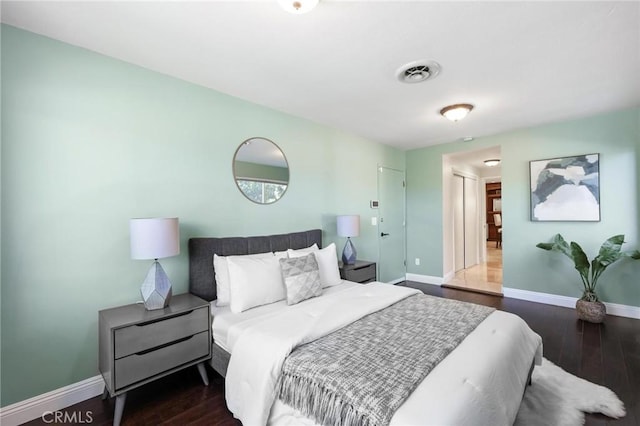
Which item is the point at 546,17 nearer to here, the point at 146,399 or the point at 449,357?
the point at 449,357

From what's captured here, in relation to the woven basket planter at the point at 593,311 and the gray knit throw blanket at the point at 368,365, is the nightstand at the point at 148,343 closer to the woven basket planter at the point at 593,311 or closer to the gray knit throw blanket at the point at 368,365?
the gray knit throw blanket at the point at 368,365

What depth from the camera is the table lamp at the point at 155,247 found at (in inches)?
74.2

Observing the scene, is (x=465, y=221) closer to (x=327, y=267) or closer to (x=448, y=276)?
(x=448, y=276)

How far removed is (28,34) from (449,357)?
3218mm

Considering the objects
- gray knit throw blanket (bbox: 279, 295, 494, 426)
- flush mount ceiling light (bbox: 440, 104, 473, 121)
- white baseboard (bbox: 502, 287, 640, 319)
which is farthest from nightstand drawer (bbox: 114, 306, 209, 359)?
white baseboard (bbox: 502, 287, 640, 319)

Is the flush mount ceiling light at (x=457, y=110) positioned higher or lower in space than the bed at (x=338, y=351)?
higher

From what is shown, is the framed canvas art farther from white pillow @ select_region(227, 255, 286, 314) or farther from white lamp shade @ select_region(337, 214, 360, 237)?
white pillow @ select_region(227, 255, 286, 314)

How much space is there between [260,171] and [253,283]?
4.22 ft

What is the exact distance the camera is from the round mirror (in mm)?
2893

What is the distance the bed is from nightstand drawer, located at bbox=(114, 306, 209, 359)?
143mm

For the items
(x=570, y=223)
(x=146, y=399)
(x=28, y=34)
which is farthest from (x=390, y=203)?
(x=28, y=34)

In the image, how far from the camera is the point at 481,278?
17.6ft

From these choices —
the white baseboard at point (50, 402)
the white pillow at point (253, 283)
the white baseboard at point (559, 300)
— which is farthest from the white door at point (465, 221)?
the white baseboard at point (50, 402)

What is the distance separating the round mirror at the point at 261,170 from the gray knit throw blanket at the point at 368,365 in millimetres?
Answer: 1731
